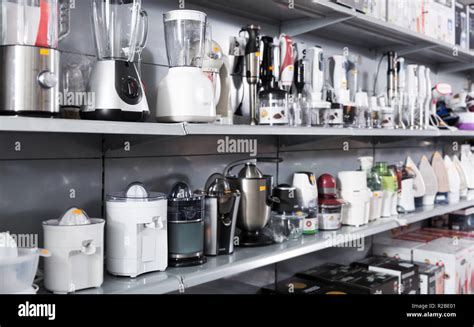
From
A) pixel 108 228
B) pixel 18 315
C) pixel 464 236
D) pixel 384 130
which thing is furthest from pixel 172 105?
pixel 464 236

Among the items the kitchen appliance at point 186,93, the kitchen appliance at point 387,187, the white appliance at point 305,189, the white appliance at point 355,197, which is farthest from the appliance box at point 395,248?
the kitchen appliance at point 186,93

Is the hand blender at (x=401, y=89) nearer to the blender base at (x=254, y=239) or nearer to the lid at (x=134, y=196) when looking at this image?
the blender base at (x=254, y=239)

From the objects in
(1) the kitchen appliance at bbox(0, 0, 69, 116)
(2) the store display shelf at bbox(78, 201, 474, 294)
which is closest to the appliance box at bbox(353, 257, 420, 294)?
(2) the store display shelf at bbox(78, 201, 474, 294)

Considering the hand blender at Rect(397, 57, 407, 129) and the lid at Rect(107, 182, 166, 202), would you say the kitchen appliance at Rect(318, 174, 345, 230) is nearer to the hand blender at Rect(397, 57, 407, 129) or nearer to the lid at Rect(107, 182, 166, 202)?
the hand blender at Rect(397, 57, 407, 129)

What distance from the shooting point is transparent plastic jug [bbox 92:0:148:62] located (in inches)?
59.1

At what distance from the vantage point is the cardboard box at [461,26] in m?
2.88

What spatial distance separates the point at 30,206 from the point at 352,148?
5.62 ft

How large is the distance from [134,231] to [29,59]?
0.52 meters

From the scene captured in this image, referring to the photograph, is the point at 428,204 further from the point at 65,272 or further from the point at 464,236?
the point at 65,272

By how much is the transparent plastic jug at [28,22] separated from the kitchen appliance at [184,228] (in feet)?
1.83

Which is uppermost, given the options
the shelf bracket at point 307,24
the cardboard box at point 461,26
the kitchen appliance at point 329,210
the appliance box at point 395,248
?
the cardboard box at point 461,26

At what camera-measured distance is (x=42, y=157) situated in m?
1.44

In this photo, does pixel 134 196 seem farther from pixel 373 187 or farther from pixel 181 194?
pixel 373 187

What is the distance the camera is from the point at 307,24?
6.79ft
